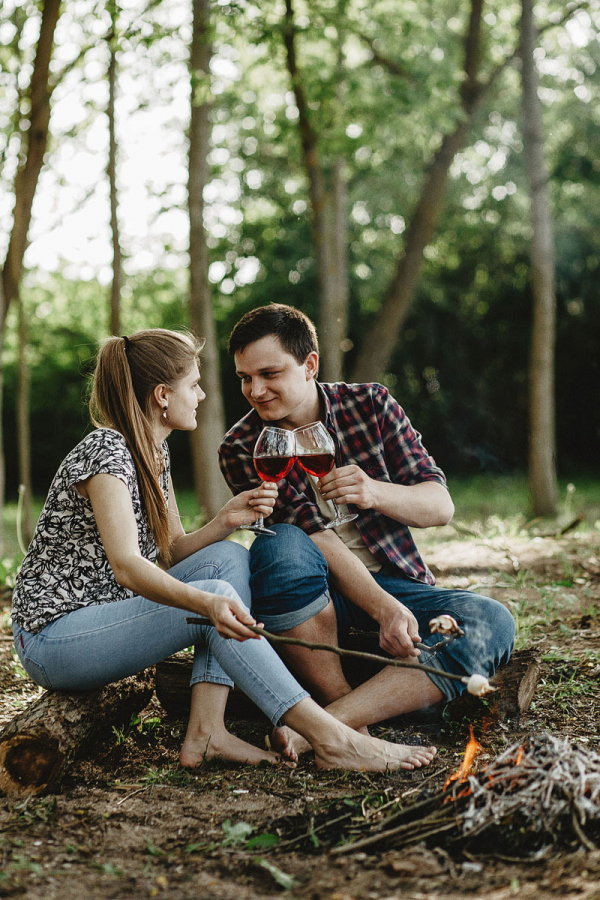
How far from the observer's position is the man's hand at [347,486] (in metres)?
2.78

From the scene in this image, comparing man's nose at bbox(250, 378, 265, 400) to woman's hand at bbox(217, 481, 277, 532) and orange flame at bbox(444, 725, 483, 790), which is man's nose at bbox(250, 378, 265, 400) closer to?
woman's hand at bbox(217, 481, 277, 532)

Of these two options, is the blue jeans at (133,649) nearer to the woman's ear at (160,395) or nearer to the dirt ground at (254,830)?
the dirt ground at (254,830)

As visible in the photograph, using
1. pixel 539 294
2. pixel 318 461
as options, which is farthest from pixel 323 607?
pixel 539 294

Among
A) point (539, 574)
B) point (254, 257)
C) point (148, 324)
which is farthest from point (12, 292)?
point (148, 324)

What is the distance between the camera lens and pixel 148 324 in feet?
72.8

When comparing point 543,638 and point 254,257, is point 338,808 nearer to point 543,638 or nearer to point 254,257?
point 543,638

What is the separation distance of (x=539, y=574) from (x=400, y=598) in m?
2.74

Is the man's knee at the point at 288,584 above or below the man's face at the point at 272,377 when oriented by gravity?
below

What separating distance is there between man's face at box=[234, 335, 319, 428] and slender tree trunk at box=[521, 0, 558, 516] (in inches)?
292

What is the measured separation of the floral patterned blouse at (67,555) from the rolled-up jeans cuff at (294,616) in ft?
1.83

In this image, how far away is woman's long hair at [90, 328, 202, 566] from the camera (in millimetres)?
2789

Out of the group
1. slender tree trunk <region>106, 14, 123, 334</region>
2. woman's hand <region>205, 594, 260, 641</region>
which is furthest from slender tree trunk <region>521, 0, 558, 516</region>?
woman's hand <region>205, 594, 260, 641</region>

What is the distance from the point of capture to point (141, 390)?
9.45 feet

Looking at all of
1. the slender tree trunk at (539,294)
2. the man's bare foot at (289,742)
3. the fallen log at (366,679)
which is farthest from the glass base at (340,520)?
the slender tree trunk at (539,294)
